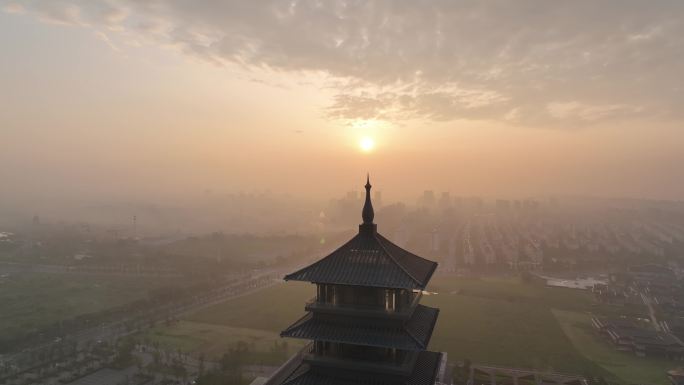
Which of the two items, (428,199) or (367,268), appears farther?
(428,199)

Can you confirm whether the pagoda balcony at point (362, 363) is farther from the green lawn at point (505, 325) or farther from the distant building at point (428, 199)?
the distant building at point (428, 199)

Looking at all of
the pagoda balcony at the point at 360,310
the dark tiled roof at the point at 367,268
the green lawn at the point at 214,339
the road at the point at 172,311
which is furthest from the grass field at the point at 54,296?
the dark tiled roof at the point at 367,268

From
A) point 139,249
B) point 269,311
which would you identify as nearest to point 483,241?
point 269,311

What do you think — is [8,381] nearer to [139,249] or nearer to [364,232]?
[364,232]

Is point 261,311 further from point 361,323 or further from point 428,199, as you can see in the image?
point 428,199

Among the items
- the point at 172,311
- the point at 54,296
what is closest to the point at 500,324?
the point at 172,311

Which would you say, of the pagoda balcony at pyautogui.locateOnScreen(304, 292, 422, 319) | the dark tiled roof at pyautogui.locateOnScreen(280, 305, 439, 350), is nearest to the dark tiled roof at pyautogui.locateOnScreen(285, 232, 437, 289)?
the pagoda balcony at pyautogui.locateOnScreen(304, 292, 422, 319)

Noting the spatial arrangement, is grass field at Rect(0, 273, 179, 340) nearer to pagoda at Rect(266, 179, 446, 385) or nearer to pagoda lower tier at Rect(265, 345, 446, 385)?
pagoda lower tier at Rect(265, 345, 446, 385)
